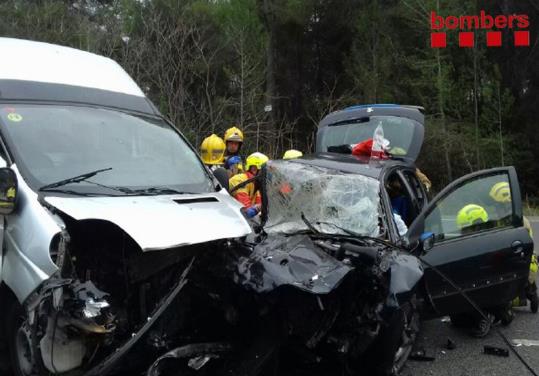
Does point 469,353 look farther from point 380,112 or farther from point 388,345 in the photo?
point 380,112

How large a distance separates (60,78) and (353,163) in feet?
8.15

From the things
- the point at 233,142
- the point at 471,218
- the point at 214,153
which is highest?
the point at 233,142

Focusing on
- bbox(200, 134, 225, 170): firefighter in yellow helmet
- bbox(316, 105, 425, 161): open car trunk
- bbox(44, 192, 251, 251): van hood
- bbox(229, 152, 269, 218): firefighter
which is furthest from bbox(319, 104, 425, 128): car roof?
bbox(44, 192, 251, 251): van hood

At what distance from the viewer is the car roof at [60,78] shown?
13.8 feet

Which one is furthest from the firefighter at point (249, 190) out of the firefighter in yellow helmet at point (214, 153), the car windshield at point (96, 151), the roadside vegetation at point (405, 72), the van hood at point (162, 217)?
the roadside vegetation at point (405, 72)

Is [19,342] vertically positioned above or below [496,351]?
above

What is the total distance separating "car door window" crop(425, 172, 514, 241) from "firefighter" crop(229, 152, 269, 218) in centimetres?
155

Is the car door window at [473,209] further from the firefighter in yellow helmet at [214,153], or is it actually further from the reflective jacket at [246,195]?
the firefighter in yellow helmet at [214,153]

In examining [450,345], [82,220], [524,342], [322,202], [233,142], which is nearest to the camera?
[82,220]

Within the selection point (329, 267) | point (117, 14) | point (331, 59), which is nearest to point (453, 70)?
point (331, 59)

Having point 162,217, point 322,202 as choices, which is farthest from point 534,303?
point 162,217

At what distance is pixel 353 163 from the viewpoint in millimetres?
4750

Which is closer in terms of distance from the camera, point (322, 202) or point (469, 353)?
point (322, 202)

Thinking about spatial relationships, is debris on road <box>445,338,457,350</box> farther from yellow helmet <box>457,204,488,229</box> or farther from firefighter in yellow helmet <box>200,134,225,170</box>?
firefighter in yellow helmet <box>200,134,225,170</box>
